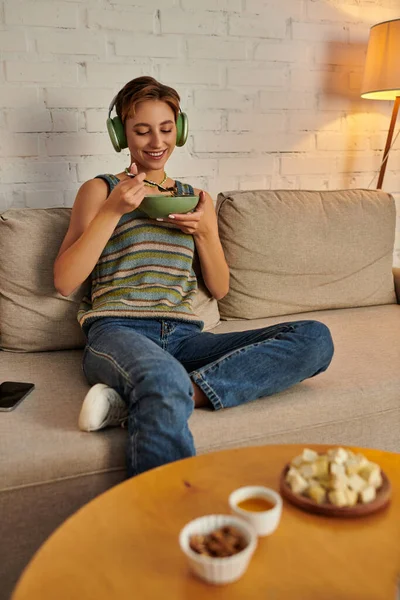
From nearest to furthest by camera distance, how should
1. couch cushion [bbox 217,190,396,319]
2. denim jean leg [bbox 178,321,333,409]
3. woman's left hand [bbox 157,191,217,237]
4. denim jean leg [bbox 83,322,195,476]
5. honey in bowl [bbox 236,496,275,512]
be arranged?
honey in bowl [bbox 236,496,275,512] < denim jean leg [bbox 83,322,195,476] < denim jean leg [bbox 178,321,333,409] < woman's left hand [bbox 157,191,217,237] < couch cushion [bbox 217,190,396,319]

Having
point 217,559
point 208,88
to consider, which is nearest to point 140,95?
point 208,88

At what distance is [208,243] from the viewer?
5.90 feet

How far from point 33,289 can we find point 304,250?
2.86 feet

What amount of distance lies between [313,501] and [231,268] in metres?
1.19

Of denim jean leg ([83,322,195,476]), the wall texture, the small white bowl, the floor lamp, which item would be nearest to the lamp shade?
the floor lamp

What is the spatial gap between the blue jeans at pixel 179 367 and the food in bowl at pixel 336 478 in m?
0.34

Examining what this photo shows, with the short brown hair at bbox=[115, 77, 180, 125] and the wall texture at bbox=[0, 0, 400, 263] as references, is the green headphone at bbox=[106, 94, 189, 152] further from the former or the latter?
the wall texture at bbox=[0, 0, 400, 263]

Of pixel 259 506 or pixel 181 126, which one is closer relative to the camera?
pixel 259 506

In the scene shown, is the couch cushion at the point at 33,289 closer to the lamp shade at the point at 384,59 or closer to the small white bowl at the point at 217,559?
the small white bowl at the point at 217,559

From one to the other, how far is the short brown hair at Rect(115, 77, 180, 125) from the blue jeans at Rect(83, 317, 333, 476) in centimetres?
55

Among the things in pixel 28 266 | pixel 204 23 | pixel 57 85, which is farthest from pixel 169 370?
pixel 204 23

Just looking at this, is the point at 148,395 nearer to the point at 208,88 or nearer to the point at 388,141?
the point at 208,88

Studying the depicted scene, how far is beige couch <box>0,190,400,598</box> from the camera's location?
1256mm

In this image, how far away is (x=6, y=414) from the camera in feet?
4.51
